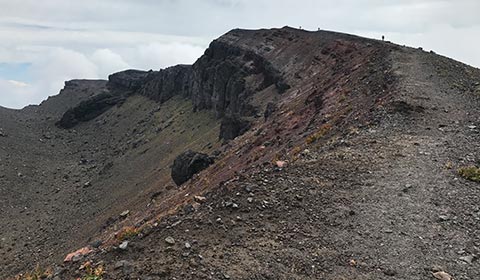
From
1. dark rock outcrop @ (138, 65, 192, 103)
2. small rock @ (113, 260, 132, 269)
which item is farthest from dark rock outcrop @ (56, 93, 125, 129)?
small rock @ (113, 260, 132, 269)

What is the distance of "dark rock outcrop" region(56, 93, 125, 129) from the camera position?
395ft

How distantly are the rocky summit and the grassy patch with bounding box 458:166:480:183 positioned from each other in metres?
0.05

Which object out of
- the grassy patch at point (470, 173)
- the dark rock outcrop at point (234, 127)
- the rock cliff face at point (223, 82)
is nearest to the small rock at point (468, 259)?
the grassy patch at point (470, 173)

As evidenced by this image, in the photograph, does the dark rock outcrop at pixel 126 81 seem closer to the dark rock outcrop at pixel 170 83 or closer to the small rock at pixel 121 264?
the dark rock outcrop at pixel 170 83

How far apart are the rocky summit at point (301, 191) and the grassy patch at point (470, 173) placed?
48mm

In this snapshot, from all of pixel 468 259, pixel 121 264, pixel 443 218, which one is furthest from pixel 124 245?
pixel 443 218

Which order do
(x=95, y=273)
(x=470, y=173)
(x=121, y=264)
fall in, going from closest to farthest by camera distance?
(x=95, y=273), (x=121, y=264), (x=470, y=173)

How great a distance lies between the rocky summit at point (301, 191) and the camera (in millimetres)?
12477

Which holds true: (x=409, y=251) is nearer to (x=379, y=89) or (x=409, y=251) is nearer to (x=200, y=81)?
(x=379, y=89)

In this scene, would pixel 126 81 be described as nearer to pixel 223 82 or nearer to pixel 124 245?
pixel 223 82

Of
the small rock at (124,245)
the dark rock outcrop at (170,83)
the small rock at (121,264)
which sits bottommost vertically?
the small rock at (121,264)

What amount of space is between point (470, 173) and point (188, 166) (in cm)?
2252

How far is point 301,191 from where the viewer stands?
16.1m

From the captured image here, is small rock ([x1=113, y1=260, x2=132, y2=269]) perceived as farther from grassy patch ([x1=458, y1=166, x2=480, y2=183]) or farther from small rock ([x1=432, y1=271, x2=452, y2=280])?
grassy patch ([x1=458, y1=166, x2=480, y2=183])
